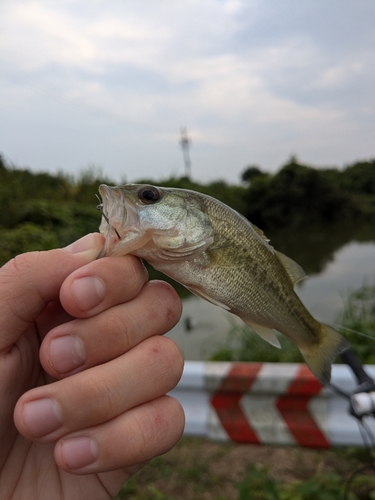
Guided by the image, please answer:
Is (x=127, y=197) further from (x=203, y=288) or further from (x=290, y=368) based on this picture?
(x=290, y=368)

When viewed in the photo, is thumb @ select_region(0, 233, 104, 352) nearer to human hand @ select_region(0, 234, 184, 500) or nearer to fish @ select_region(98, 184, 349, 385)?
human hand @ select_region(0, 234, 184, 500)

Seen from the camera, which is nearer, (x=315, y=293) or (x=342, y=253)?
(x=315, y=293)

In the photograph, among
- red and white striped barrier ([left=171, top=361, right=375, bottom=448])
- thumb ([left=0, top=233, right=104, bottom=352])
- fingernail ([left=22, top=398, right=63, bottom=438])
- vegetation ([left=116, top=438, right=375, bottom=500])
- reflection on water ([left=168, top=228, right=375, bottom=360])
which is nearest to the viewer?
fingernail ([left=22, top=398, right=63, bottom=438])

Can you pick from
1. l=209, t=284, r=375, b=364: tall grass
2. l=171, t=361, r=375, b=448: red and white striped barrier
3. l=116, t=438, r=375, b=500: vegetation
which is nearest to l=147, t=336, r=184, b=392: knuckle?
l=116, t=438, r=375, b=500: vegetation

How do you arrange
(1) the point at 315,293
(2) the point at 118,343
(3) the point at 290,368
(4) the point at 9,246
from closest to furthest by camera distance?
(2) the point at 118,343 → (3) the point at 290,368 → (4) the point at 9,246 → (1) the point at 315,293

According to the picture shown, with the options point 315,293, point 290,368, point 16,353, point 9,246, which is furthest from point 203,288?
point 315,293

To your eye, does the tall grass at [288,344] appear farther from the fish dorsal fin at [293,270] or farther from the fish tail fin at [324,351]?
the fish dorsal fin at [293,270]
